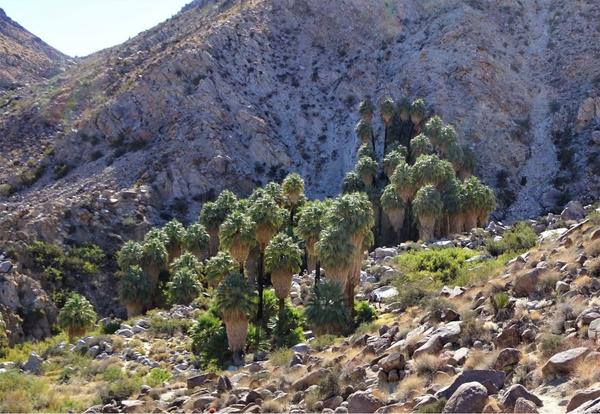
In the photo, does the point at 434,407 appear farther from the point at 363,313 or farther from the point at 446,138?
the point at 446,138

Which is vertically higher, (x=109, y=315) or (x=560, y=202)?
(x=560, y=202)

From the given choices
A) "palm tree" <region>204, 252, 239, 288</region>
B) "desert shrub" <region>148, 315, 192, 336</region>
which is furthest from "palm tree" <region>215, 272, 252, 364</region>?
"desert shrub" <region>148, 315, 192, 336</region>

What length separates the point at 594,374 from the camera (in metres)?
14.2

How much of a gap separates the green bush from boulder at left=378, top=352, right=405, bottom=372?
17336 mm

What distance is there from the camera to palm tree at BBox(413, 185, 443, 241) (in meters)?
58.8

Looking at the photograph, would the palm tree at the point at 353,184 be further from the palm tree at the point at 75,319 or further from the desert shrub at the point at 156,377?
the desert shrub at the point at 156,377

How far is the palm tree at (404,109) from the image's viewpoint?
3029 inches

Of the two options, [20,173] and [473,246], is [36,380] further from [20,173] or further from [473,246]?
[20,173]

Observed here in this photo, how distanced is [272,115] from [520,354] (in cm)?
6987

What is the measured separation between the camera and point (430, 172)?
204ft

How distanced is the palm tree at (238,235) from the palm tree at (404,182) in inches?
914

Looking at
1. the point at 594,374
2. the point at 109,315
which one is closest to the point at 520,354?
the point at 594,374

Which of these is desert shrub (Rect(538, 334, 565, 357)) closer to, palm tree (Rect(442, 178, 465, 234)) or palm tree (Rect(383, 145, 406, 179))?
palm tree (Rect(442, 178, 465, 234))

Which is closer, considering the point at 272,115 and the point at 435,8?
the point at 272,115
